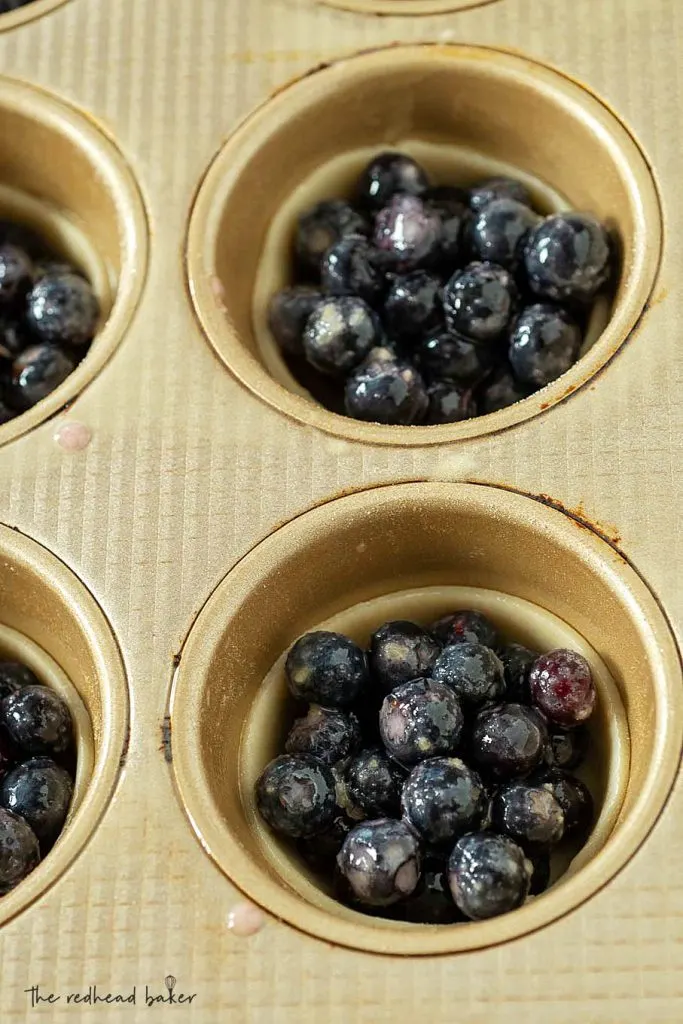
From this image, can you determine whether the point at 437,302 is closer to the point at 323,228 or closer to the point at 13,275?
the point at 323,228

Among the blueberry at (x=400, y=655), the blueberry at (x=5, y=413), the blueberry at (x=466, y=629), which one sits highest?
the blueberry at (x=5, y=413)

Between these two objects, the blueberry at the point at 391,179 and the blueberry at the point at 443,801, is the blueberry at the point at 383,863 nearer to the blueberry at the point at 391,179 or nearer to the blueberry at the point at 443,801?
the blueberry at the point at 443,801

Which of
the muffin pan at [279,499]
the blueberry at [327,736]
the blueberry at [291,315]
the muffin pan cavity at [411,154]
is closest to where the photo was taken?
the muffin pan at [279,499]

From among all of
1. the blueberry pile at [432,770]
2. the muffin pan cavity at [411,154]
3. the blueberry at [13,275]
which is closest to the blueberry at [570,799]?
the blueberry pile at [432,770]

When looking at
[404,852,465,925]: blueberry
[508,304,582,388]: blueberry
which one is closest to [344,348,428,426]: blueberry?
[508,304,582,388]: blueberry

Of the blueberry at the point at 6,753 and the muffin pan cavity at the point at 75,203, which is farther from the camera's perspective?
the muffin pan cavity at the point at 75,203

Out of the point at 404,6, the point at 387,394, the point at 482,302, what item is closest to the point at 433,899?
the point at 387,394

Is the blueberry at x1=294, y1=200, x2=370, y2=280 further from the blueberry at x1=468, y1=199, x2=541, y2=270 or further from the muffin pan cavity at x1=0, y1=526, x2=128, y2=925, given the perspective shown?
the muffin pan cavity at x1=0, y1=526, x2=128, y2=925
